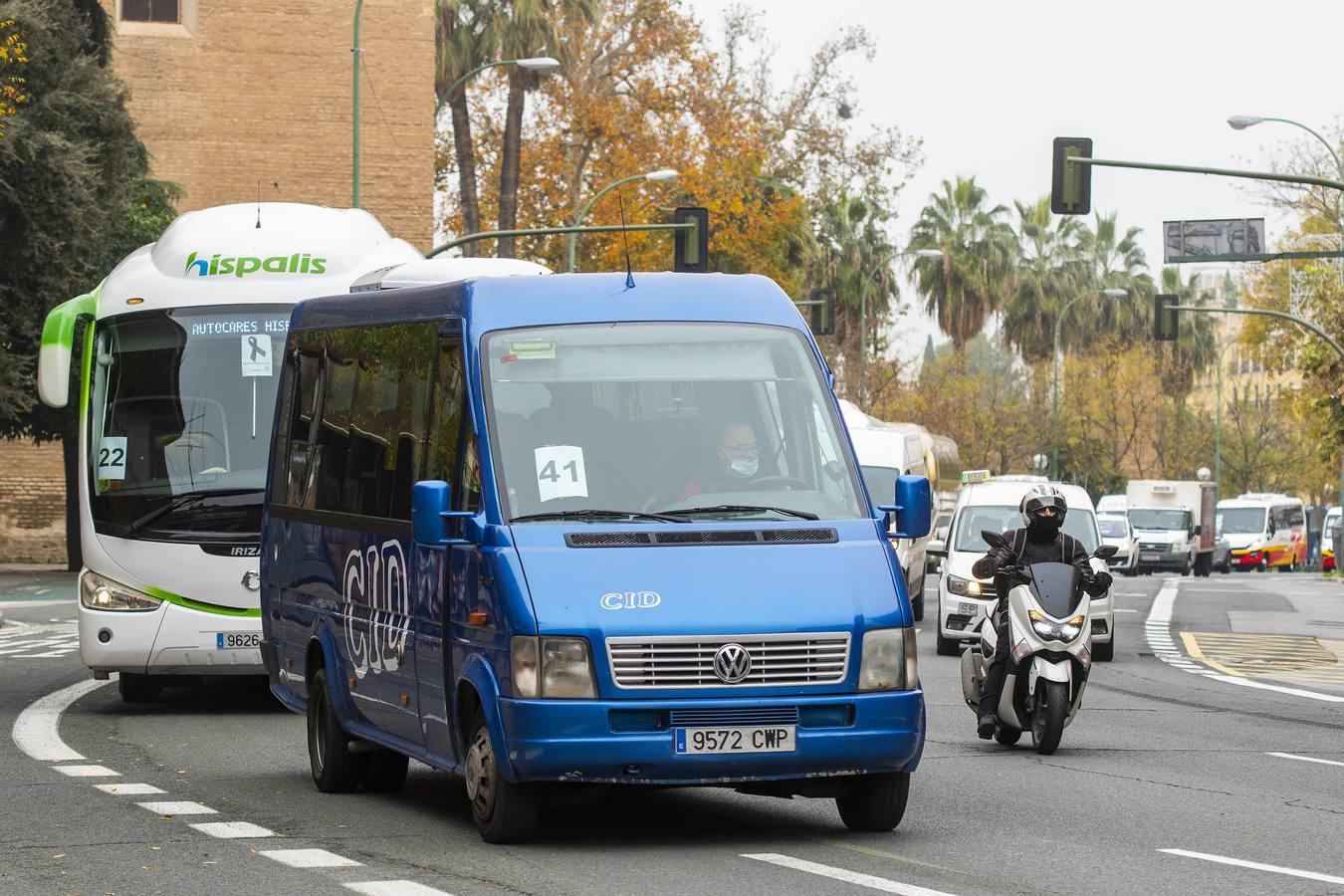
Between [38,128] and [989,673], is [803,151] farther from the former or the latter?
[989,673]

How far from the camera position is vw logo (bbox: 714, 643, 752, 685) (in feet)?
30.1

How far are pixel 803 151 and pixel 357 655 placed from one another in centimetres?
5470

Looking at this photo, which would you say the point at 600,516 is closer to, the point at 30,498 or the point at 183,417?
the point at 183,417

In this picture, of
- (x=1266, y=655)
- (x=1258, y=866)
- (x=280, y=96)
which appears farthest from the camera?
(x=280, y=96)

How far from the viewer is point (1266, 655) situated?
26.3 m

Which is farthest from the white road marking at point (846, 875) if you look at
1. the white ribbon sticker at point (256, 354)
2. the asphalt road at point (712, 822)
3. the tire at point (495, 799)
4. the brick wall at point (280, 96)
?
the brick wall at point (280, 96)

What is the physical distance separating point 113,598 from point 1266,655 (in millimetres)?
14563

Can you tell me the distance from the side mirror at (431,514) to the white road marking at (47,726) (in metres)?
4.64

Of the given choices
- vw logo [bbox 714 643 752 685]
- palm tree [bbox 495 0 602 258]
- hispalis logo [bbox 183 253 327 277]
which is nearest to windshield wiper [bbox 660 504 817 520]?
vw logo [bbox 714 643 752 685]

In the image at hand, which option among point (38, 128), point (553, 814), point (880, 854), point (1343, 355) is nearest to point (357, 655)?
point (553, 814)

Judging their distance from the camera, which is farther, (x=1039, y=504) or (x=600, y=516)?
(x=1039, y=504)

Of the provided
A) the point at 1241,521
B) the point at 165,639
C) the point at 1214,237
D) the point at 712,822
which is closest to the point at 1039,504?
the point at 712,822

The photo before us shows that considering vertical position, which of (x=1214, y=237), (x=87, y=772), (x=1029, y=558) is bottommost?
(x=87, y=772)

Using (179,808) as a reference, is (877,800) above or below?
above
